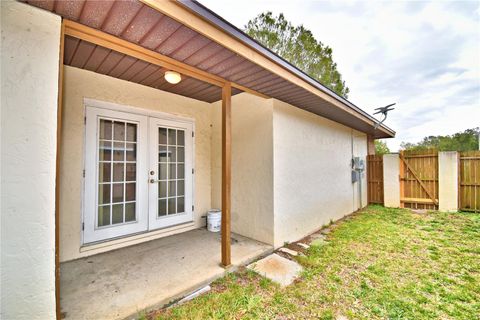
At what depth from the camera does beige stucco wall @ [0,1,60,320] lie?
4.12 ft

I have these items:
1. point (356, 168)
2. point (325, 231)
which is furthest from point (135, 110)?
point (356, 168)

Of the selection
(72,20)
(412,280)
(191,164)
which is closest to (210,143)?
(191,164)

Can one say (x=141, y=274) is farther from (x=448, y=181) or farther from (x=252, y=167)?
(x=448, y=181)

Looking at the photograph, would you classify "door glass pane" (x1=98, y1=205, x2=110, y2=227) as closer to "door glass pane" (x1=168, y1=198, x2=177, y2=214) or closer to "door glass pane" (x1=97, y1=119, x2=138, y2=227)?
"door glass pane" (x1=97, y1=119, x2=138, y2=227)

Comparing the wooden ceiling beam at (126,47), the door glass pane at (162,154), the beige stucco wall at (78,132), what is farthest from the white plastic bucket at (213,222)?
the wooden ceiling beam at (126,47)

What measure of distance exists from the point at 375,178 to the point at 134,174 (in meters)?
8.19

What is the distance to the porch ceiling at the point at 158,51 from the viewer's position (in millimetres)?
1479

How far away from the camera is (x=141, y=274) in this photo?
2398 millimetres

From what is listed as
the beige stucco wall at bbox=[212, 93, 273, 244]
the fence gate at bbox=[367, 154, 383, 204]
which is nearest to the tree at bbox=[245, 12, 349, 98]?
the fence gate at bbox=[367, 154, 383, 204]

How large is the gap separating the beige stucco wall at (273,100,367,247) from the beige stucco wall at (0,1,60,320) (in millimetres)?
2836

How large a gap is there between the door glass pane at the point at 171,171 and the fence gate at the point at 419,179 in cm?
749

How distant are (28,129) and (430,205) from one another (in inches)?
373

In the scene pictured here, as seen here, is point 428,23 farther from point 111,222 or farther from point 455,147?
point 455,147

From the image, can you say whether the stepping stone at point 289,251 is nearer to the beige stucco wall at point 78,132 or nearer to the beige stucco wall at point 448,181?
the beige stucco wall at point 78,132
